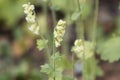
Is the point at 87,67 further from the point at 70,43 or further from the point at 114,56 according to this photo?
the point at 70,43

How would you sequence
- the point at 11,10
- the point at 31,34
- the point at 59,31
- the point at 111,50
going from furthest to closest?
the point at 11,10 → the point at 31,34 → the point at 111,50 → the point at 59,31

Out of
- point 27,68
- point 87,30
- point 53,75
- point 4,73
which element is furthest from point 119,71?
point 53,75

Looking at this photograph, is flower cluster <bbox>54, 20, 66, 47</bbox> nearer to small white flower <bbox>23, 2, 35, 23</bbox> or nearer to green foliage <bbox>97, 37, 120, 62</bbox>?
small white flower <bbox>23, 2, 35, 23</bbox>

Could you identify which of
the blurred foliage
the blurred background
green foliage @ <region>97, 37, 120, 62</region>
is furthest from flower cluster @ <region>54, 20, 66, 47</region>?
the blurred foliage

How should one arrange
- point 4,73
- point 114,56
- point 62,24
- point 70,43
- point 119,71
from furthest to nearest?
point 70,43 → point 119,71 → point 4,73 → point 114,56 → point 62,24

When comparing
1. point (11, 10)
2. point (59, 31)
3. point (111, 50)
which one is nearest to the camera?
point (59, 31)

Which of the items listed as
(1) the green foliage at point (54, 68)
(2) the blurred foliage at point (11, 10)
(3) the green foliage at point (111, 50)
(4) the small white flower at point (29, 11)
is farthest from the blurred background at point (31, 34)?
(4) the small white flower at point (29, 11)

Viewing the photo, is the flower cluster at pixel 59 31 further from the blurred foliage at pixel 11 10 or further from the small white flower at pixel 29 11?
the blurred foliage at pixel 11 10

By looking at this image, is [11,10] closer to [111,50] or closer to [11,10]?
[11,10]

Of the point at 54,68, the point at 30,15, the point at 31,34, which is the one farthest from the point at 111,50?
the point at 31,34
